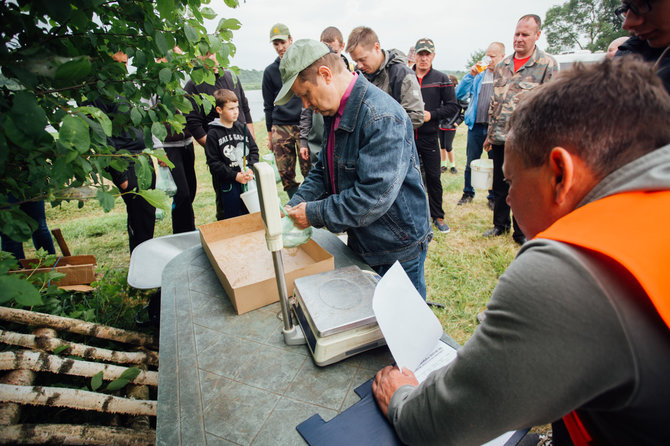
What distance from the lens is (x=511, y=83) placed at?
11.9 feet

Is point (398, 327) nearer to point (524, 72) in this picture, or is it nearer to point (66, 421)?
point (66, 421)

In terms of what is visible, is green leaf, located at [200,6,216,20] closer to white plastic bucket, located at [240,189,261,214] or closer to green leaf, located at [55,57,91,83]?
green leaf, located at [55,57,91,83]

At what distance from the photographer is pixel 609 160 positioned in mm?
654

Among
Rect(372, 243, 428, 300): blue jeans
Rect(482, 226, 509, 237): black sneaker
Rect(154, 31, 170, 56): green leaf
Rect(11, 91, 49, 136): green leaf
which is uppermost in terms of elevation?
Rect(154, 31, 170, 56): green leaf

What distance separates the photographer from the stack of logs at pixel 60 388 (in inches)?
56.5

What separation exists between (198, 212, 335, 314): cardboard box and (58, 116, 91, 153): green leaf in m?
0.73

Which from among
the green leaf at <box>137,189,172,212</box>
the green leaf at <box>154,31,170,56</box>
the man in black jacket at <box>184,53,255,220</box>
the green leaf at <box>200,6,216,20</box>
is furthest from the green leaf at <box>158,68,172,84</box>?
the man in black jacket at <box>184,53,255,220</box>

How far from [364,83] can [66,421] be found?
227 cm

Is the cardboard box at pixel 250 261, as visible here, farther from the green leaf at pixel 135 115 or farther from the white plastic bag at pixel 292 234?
the green leaf at pixel 135 115

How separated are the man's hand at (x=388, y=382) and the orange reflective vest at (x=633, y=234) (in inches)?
22.5

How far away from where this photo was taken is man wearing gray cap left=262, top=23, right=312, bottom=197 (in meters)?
4.10

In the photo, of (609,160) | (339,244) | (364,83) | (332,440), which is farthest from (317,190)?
(609,160)

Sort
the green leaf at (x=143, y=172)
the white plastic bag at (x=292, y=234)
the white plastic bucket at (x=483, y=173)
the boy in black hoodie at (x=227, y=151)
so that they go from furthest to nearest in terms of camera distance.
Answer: the white plastic bucket at (x=483, y=173) → the boy in black hoodie at (x=227, y=151) → the white plastic bag at (x=292, y=234) → the green leaf at (x=143, y=172)

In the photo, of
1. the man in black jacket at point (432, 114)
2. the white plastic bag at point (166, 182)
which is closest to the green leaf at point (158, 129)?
the white plastic bag at point (166, 182)
